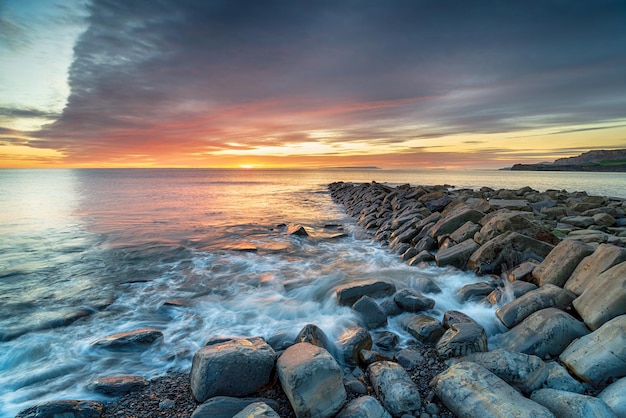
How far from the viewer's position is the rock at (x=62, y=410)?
3.18m

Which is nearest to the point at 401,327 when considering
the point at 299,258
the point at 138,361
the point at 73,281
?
the point at 138,361

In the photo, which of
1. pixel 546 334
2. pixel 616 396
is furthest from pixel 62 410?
pixel 546 334

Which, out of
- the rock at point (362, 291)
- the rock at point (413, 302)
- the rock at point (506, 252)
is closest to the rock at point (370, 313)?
the rock at point (362, 291)

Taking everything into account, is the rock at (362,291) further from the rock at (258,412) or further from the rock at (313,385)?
the rock at (258,412)

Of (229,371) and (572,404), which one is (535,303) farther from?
(229,371)

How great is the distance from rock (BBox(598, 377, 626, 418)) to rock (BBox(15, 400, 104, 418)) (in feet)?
16.4

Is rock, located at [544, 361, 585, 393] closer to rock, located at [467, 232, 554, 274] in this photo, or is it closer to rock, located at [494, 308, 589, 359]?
rock, located at [494, 308, 589, 359]

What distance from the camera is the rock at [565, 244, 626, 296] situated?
4609 millimetres

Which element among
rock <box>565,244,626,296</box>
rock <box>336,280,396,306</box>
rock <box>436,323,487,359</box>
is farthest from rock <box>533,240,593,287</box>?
rock <box>336,280,396,306</box>

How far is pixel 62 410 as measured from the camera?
322cm

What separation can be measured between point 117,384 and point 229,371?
1.54 metres

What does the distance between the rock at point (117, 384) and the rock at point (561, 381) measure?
464 centimetres

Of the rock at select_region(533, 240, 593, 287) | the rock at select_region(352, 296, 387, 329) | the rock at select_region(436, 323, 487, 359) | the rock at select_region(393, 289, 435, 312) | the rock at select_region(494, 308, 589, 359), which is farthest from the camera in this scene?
the rock at select_region(393, 289, 435, 312)

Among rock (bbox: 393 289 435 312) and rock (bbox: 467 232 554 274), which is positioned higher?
rock (bbox: 467 232 554 274)
